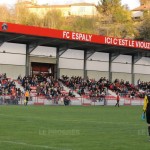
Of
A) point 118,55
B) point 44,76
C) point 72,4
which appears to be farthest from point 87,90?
point 72,4

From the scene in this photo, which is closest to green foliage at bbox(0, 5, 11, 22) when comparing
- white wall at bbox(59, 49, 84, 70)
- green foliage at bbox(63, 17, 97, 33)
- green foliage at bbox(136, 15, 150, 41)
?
green foliage at bbox(63, 17, 97, 33)

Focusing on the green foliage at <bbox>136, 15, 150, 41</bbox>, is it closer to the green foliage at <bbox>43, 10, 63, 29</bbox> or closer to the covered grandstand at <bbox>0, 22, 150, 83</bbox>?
the green foliage at <bbox>43, 10, 63, 29</bbox>

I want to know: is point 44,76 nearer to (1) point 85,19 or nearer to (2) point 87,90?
(2) point 87,90

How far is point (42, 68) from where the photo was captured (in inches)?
2274

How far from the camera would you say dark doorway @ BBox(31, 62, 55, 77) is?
187 feet

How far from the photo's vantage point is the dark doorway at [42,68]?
187 ft

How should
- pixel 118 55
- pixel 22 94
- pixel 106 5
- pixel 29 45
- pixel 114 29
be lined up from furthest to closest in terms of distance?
pixel 106 5 → pixel 114 29 → pixel 118 55 → pixel 29 45 → pixel 22 94

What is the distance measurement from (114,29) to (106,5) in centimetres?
2013

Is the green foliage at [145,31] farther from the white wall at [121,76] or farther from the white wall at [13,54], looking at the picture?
the white wall at [13,54]

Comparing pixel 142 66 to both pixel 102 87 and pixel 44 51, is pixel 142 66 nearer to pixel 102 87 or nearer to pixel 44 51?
pixel 102 87

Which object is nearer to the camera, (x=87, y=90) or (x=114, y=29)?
(x=87, y=90)

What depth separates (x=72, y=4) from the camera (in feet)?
527

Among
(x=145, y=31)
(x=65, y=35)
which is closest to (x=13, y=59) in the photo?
(x=65, y=35)

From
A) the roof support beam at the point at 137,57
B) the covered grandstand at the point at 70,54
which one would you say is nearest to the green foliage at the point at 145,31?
the covered grandstand at the point at 70,54
